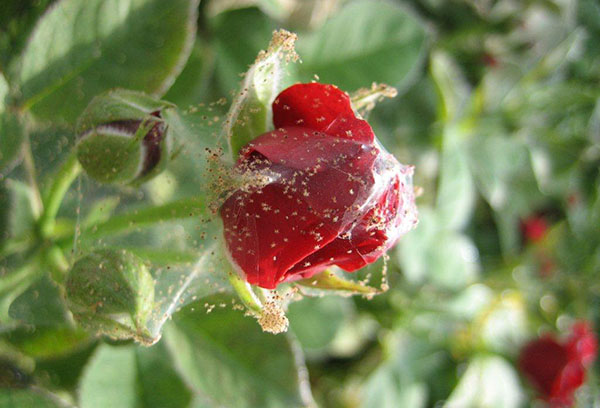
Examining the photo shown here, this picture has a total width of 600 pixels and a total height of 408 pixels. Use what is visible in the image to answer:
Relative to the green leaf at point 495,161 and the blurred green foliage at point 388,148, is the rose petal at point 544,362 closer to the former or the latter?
the blurred green foliage at point 388,148

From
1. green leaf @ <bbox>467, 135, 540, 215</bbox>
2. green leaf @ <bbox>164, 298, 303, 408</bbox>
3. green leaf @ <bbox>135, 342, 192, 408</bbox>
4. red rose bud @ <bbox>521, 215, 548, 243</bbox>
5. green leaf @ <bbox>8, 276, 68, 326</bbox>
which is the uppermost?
green leaf @ <bbox>8, 276, 68, 326</bbox>

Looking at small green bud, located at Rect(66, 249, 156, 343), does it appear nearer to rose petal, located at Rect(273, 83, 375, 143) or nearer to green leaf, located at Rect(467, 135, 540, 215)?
rose petal, located at Rect(273, 83, 375, 143)

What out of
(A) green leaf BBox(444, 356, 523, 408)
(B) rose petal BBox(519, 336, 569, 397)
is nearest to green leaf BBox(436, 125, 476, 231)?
(A) green leaf BBox(444, 356, 523, 408)

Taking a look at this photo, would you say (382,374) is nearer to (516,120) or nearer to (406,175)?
(516,120)

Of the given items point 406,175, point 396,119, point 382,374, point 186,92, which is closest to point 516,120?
point 396,119

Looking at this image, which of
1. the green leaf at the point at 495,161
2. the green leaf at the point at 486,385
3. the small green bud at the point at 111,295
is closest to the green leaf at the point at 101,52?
the small green bud at the point at 111,295

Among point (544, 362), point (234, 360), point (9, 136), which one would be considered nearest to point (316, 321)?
point (234, 360)
